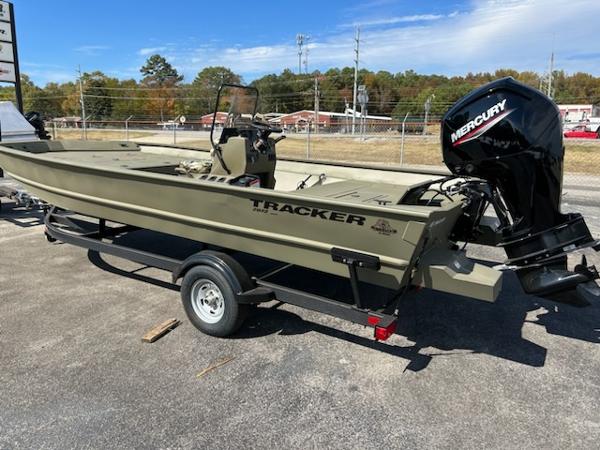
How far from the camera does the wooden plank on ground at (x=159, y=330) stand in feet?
10.9

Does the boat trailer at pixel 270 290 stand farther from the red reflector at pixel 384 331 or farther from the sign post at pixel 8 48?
the sign post at pixel 8 48

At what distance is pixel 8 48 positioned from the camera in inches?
357

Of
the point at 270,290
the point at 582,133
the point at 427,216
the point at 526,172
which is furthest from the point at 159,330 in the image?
the point at 582,133

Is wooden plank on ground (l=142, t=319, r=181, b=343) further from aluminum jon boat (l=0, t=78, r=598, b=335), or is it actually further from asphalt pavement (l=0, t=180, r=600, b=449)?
aluminum jon boat (l=0, t=78, r=598, b=335)

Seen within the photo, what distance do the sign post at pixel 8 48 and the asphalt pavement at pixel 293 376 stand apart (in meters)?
6.74

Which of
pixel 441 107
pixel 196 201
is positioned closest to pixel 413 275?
pixel 196 201

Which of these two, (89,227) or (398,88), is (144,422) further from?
(398,88)

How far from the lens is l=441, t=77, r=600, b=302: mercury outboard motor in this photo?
305 cm

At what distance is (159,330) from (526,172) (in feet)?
9.40

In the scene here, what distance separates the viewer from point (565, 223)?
309 cm

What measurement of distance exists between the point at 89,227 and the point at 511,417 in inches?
173

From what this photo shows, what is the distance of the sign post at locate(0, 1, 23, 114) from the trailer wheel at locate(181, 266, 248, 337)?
25.1ft

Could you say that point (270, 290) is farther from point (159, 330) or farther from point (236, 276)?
point (159, 330)

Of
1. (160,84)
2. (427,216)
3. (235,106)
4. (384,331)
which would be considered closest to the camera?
(427,216)
